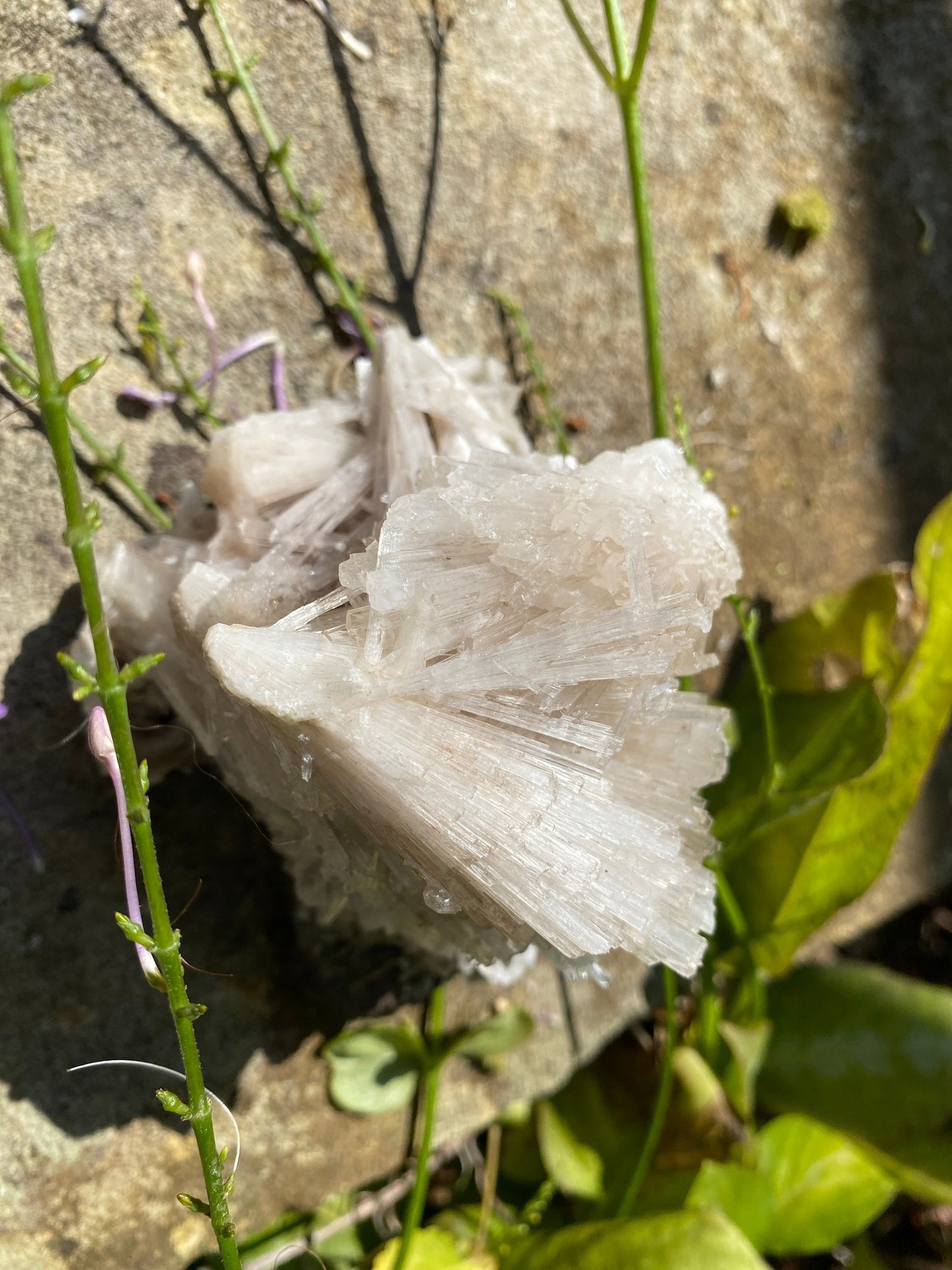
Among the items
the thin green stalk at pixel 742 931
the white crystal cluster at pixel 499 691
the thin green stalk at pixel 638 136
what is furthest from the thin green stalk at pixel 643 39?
the thin green stalk at pixel 742 931

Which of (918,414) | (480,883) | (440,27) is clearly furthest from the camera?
(918,414)

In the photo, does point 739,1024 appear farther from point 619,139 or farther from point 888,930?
point 619,139

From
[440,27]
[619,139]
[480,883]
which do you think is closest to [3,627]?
[480,883]

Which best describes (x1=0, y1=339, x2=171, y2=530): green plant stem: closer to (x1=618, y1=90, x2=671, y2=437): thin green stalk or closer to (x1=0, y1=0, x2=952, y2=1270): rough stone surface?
(x1=0, y1=0, x2=952, y2=1270): rough stone surface

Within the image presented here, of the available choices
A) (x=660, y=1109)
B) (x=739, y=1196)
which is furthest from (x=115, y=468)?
(x=739, y=1196)

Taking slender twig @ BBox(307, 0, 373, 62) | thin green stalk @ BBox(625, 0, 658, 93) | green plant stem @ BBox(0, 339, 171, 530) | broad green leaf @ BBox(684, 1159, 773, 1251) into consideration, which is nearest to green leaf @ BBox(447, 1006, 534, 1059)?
broad green leaf @ BBox(684, 1159, 773, 1251)

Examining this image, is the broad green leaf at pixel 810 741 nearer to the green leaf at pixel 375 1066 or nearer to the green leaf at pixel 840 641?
the green leaf at pixel 840 641
